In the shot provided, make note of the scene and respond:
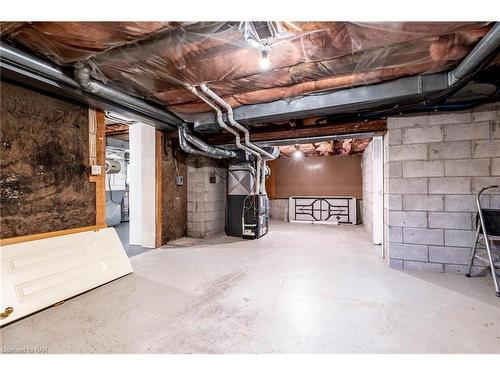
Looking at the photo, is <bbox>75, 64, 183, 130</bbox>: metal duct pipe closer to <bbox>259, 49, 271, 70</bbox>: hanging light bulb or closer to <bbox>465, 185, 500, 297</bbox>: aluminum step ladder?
<bbox>259, 49, 271, 70</bbox>: hanging light bulb

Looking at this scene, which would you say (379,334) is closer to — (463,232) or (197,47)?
(463,232)

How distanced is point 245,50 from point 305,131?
6.20 feet

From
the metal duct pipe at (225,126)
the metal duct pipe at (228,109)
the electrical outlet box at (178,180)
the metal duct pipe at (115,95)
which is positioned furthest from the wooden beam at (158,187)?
the metal duct pipe at (228,109)

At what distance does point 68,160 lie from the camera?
7.82ft

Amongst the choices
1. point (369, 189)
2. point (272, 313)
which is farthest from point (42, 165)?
point (369, 189)

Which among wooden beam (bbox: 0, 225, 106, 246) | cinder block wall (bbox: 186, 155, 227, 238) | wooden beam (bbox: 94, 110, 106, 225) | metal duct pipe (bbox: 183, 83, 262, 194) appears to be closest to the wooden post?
wooden beam (bbox: 94, 110, 106, 225)

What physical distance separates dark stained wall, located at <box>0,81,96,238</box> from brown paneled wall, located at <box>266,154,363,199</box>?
18.1ft

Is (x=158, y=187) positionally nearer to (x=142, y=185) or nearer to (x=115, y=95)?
(x=142, y=185)

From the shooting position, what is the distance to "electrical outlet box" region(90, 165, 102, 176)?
259cm

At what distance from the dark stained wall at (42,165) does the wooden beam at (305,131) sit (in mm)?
1883

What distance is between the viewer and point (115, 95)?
2.15 m

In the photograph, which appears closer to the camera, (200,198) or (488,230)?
(488,230)

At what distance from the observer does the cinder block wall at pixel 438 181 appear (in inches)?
96.3
